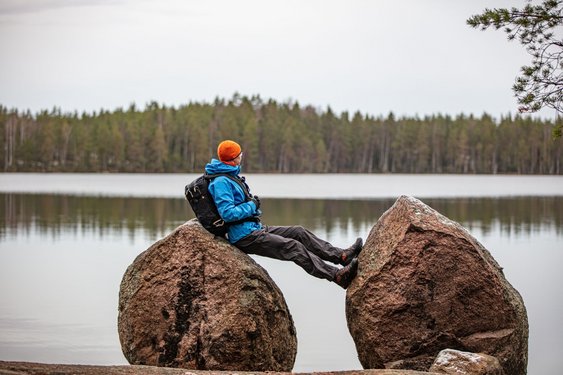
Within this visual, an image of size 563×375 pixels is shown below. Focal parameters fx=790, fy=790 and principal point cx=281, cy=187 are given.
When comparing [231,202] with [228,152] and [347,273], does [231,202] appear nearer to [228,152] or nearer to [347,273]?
[228,152]

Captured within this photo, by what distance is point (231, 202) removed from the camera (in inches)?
376

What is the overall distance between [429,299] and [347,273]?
1017 mm

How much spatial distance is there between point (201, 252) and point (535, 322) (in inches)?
358

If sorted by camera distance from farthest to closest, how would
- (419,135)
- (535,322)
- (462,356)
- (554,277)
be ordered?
(419,135) → (554,277) → (535,322) → (462,356)

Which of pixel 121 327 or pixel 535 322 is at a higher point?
pixel 121 327

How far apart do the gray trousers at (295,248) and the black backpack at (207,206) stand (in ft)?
0.92

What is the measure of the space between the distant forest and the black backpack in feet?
454

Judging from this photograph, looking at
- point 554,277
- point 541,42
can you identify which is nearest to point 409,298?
point 541,42

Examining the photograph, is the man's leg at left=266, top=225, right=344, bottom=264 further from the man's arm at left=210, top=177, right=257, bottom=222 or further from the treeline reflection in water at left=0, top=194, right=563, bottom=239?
the treeline reflection in water at left=0, top=194, right=563, bottom=239

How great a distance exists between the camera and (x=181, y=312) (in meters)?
9.31

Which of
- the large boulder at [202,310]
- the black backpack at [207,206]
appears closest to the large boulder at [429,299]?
the large boulder at [202,310]

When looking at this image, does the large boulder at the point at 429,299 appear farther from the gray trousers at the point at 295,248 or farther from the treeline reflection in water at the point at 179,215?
the treeline reflection in water at the point at 179,215

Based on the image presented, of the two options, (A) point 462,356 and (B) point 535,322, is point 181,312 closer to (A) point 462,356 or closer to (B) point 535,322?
(A) point 462,356

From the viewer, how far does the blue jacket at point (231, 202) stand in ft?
31.1
